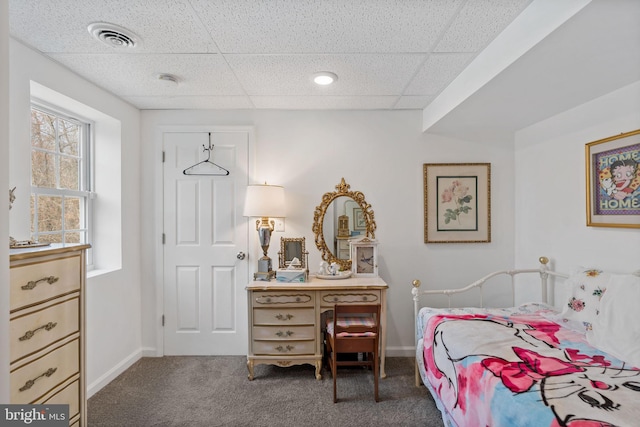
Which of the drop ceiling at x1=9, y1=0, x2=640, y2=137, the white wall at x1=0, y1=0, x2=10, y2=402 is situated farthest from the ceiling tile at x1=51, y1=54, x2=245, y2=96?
the white wall at x1=0, y1=0, x2=10, y2=402

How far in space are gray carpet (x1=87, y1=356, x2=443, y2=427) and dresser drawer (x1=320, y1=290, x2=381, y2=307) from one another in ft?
2.07

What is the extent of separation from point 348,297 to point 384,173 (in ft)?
4.21

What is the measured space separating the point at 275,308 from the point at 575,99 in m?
2.73

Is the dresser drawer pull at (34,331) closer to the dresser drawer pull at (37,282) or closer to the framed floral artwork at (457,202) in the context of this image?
the dresser drawer pull at (37,282)

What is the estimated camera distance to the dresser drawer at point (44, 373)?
146 centimetres

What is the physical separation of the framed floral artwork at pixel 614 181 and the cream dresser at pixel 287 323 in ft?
5.33

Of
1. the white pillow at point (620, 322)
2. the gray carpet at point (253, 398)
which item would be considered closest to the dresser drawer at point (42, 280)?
the gray carpet at point (253, 398)

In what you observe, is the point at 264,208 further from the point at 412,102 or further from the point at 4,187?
the point at 4,187

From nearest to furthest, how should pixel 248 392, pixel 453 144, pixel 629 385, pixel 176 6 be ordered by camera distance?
1. pixel 629 385
2. pixel 176 6
3. pixel 248 392
4. pixel 453 144

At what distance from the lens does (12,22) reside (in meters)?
1.78

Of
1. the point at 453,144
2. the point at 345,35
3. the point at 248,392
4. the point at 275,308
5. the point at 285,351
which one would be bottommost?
the point at 248,392

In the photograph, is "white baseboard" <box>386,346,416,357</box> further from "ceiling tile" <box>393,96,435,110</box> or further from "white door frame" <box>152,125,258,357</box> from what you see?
"ceiling tile" <box>393,96,435,110</box>

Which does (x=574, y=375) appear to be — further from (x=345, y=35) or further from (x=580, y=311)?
(x=345, y=35)

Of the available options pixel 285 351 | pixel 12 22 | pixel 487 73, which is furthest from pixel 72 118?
pixel 487 73
